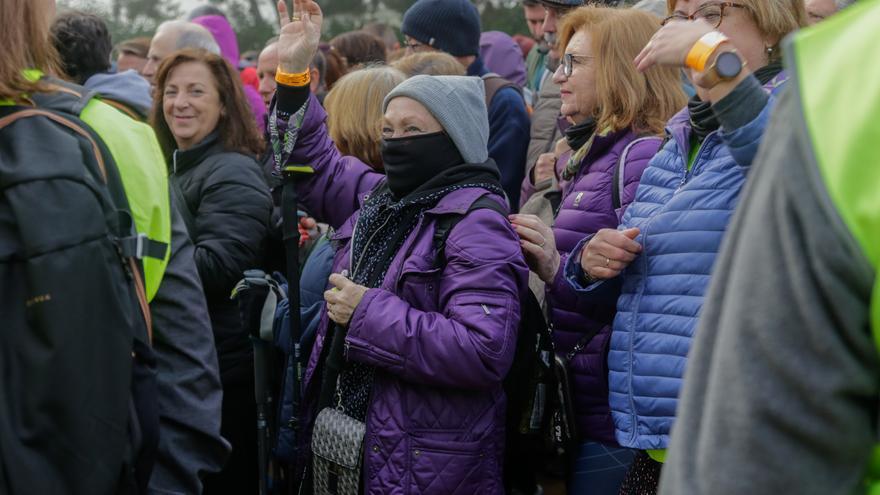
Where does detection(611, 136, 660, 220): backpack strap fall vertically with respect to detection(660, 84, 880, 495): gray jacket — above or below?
below

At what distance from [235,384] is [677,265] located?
8.37ft

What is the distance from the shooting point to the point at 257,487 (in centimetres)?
495

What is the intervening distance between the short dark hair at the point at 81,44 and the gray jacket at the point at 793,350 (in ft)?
15.2

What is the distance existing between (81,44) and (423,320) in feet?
9.13

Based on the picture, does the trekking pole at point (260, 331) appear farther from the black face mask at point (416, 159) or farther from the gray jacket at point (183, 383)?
the gray jacket at point (183, 383)

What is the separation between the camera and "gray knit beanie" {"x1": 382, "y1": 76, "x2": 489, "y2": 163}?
3771mm

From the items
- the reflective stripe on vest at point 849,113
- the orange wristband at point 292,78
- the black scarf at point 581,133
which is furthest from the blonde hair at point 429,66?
the reflective stripe on vest at point 849,113

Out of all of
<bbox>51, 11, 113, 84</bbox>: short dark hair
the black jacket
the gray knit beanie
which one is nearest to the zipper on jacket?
the gray knit beanie

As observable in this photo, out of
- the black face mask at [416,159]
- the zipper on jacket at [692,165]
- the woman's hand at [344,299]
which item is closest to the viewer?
the zipper on jacket at [692,165]

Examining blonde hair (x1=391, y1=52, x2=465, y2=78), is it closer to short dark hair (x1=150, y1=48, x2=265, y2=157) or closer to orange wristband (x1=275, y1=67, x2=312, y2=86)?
short dark hair (x1=150, y1=48, x2=265, y2=157)

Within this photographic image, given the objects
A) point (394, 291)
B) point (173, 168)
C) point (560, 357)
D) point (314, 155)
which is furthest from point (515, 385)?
point (173, 168)

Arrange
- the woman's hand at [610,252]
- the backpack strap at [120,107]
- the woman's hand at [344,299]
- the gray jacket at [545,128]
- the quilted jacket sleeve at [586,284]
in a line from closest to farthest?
the backpack strap at [120,107] < the woman's hand at [610,252] < the quilted jacket sleeve at [586,284] < the woman's hand at [344,299] < the gray jacket at [545,128]

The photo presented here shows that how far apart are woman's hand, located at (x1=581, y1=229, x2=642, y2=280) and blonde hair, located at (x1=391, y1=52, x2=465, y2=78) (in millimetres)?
2249

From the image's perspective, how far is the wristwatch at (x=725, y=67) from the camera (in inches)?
91.4
